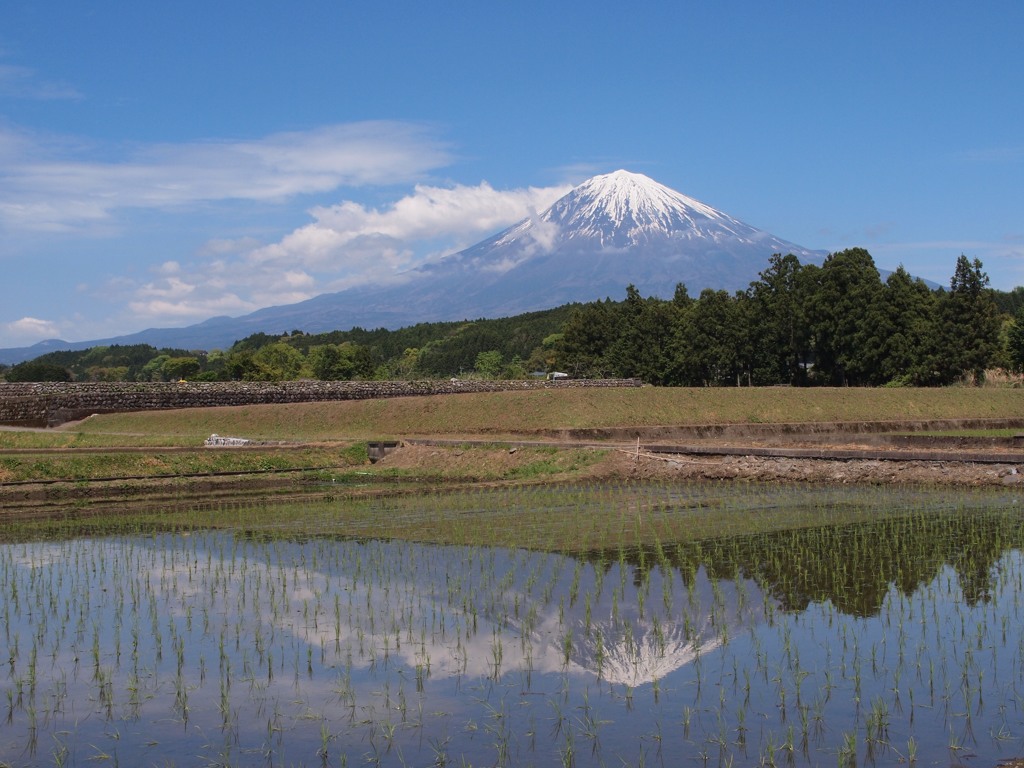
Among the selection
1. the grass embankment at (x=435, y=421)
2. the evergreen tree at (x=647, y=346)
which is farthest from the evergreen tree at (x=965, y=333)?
the evergreen tree at (x=647, y=346)

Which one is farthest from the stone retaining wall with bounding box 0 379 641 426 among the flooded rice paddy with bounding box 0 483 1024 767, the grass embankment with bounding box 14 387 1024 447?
the flooded rice paddy with bounding box 0 483 1024 767

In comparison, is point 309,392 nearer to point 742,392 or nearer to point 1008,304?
point 742,392

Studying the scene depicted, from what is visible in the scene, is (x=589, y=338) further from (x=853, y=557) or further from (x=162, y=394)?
(x=853, y=557)

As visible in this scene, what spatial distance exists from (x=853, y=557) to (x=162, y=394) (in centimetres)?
4077

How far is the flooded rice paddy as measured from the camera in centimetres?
743

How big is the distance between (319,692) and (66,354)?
207110mm

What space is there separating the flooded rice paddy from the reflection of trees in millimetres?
61

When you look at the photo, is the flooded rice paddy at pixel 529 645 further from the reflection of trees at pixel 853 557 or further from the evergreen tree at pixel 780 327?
the evergreen tree at pixel 780 327

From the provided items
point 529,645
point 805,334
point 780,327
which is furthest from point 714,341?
point 529,645

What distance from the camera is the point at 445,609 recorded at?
11391 millimetres

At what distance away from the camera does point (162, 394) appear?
4834cm

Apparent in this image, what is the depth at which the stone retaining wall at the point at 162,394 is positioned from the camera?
4575cm

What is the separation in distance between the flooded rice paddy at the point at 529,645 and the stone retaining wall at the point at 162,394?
3124 cm

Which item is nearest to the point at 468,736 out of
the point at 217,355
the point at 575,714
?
the point at 575,714
